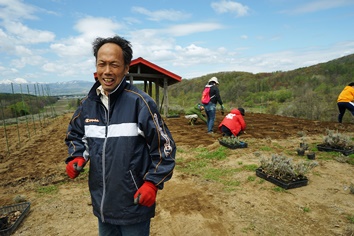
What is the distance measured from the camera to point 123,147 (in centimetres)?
147

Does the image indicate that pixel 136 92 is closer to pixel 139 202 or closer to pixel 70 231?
pixel 139 202

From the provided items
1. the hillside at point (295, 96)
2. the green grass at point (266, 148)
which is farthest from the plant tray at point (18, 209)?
the hillside at point (295, 96)

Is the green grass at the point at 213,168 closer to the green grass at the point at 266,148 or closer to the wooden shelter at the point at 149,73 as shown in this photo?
the green grass at the point at 266,148

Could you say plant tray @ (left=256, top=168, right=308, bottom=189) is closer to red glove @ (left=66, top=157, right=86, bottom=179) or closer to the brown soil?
the brown soil

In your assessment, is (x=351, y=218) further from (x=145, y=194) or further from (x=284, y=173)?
(x=145, y=194)

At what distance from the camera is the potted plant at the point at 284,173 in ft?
12.8

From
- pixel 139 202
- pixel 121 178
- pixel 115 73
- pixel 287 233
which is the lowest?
pixel 287 233

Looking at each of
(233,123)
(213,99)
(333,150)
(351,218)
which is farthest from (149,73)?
(351,218)

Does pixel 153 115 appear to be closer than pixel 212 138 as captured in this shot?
Yes

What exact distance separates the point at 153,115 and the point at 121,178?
1.46 feet

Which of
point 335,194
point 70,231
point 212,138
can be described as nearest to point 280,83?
point 212,138

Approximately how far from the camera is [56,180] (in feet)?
15.2

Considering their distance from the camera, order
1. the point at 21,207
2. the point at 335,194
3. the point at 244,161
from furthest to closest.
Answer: the point at 244,161, the point at 335,194, the point at 21,207

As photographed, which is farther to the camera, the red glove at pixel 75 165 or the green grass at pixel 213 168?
the green grass at pixel 213 168
